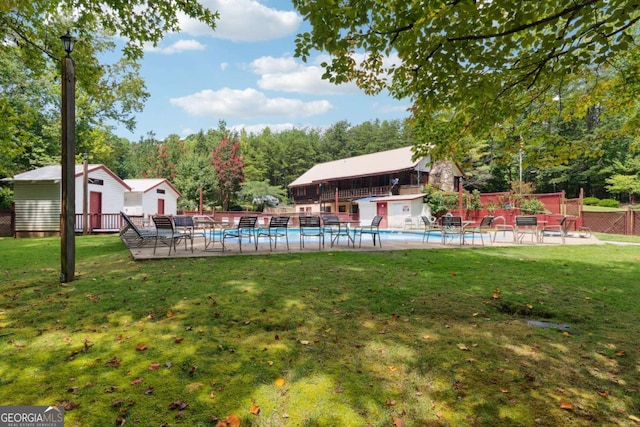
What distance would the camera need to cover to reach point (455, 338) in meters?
3.34

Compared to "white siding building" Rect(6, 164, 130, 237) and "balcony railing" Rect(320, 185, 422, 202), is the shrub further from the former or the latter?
"white siding building" Rect(6, 164, 130, 237)

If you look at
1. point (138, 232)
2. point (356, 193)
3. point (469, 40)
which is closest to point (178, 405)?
point (469, 40)

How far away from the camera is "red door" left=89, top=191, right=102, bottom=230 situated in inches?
757

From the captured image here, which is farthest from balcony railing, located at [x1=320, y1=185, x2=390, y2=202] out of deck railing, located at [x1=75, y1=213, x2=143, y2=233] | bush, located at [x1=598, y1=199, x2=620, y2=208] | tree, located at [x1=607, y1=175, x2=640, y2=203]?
bush, located at [x1=598, y1=199, x2=620, y2=208]

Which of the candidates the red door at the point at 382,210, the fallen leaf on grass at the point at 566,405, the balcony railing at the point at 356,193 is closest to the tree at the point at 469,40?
the fallen leaf on grass at the point at 566,405

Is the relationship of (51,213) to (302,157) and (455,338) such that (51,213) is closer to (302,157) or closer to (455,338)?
(455,338)

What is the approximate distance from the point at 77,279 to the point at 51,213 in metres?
16.0

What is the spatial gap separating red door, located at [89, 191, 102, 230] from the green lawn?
1516cm

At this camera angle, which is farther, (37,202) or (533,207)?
(533,207)

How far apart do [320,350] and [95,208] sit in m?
22.0

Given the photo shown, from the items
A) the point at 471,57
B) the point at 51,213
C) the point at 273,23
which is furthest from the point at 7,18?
the point at 51,213

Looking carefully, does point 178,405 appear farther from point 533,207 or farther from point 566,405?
point 533,207

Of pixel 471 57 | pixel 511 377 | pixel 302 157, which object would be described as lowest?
pixel 511 377

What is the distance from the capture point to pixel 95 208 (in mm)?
20422
